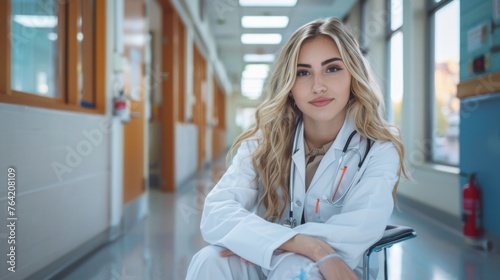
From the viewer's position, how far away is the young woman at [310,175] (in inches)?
45.0

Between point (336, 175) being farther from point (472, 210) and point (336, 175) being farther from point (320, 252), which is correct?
point (472, 210)

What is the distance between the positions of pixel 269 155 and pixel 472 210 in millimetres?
2089

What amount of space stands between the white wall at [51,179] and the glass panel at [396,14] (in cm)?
369

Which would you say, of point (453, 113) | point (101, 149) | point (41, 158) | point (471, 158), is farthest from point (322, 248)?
point (453, 113)

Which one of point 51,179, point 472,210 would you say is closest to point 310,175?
point 51,179

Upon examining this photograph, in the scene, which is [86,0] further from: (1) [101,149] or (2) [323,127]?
(2) [323,127]

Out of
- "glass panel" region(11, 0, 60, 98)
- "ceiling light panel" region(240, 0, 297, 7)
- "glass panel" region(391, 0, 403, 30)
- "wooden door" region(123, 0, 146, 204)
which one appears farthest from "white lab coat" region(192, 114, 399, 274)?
"ceiling light panel" region(240, 0, 297, 7)

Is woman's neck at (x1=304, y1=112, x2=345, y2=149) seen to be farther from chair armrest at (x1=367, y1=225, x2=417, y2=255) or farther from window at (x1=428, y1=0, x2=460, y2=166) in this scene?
window at (x1=428, y1=0, x2=460, y2=166)

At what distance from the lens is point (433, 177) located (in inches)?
149

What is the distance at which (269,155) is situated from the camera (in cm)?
145

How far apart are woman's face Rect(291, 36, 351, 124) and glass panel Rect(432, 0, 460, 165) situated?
288 centimetres

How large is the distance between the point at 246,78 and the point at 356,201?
14487 millimetres

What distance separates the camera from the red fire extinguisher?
2797 mm

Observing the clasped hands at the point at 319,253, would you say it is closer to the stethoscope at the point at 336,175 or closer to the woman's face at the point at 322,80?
the stethoscope at the point at 336,175
